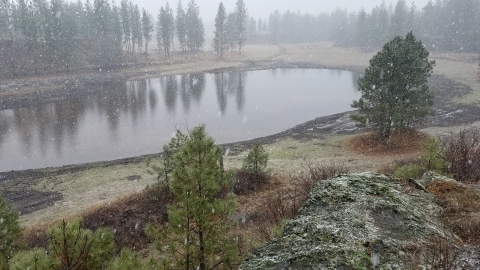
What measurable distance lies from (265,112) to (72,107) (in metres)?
28.3

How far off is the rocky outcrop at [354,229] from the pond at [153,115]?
2594cm

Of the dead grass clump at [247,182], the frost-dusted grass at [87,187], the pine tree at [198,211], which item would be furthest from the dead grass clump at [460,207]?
the frost-dusted grass at [87,187]

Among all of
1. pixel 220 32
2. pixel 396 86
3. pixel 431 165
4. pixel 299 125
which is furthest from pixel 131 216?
pixel 220 32

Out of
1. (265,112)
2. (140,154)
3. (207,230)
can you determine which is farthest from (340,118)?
(207,230)

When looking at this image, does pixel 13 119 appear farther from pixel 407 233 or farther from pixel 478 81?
pixel 478 81

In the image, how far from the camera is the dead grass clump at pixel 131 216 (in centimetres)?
1650

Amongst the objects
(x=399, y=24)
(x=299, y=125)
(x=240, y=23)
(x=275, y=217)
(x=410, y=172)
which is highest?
(x=240, y=23)

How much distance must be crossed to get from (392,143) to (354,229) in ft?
82.0

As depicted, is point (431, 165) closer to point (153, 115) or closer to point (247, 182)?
point (247, 182)

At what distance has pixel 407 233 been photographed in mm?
6184

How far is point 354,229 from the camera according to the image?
6164 mm

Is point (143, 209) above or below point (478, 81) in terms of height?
below

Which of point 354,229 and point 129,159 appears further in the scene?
point 129,159

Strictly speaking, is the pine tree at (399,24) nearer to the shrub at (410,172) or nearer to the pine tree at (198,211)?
the shrub at (410,172)
